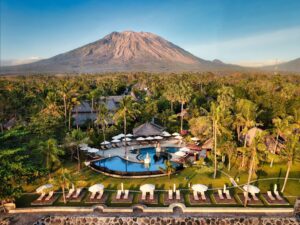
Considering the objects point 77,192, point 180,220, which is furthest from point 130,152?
point 180,220

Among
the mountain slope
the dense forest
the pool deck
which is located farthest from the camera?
the mountain slope

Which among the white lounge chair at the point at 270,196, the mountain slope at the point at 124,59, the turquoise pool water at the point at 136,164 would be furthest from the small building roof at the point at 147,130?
the mountain slope at the point at 124,59

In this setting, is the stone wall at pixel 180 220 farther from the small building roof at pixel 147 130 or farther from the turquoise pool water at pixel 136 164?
the small building roof at pixel 147 130

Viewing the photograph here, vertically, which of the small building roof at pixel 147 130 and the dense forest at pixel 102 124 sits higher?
the dense forest at pixel 102 124

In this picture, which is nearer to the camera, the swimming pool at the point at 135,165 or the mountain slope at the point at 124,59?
the swimming pool at the point at 135,165

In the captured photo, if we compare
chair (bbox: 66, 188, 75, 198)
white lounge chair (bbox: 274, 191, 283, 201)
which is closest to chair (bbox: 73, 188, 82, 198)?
chair (bbox: 66, 188, 75, 198)

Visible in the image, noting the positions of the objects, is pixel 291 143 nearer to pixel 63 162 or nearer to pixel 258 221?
pixel 258 221

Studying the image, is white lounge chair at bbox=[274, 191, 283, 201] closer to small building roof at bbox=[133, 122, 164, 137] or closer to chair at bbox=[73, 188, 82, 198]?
chair at bbox=[73, 188, 82, 198]
